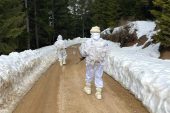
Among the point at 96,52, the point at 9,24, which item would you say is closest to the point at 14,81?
the point at 96,52

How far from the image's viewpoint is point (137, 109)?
1137cm

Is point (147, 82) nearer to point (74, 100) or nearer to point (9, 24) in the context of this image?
point (74, 100)

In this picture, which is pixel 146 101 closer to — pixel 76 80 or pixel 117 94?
pixel 117 94

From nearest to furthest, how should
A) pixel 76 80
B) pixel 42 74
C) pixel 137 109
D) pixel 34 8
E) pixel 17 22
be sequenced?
pixel 137 109
pixel 76 80
pixel 42 74
pixel 17 22
pixel 34 8

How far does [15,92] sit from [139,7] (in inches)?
1220

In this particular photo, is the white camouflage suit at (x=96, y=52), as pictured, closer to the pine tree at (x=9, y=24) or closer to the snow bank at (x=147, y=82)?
the snow bank at (x=147, y=82)

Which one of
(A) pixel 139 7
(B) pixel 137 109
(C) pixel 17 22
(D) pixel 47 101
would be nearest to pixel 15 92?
(D) pixel 47 101

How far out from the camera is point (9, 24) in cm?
3984

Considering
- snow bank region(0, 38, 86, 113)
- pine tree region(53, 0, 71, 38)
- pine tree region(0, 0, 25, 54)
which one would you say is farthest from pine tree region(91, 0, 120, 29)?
snow bank region(0, 38, 86, 113)

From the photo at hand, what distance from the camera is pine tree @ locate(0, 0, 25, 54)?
39631 mm

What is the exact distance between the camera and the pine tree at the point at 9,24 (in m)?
39.6

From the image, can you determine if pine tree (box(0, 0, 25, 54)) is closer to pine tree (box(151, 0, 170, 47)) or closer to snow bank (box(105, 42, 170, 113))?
pine tree (box(151, 0, 170, 47))

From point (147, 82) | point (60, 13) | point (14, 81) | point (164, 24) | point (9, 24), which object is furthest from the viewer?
point (60, 13)

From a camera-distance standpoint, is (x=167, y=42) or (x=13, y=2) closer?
(x=167, y=42)
